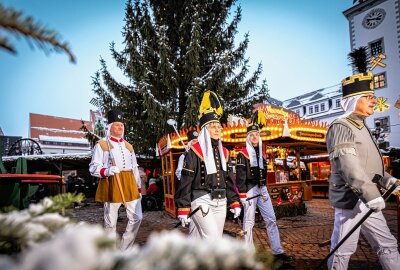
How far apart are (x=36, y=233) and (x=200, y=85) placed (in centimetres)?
1560

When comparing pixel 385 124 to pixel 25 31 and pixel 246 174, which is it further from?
pixel 25 31

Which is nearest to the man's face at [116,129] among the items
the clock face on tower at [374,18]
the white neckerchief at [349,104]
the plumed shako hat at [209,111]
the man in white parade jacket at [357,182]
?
the plumed shako hat at [209,111]

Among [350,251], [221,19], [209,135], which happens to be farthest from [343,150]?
[221,19]

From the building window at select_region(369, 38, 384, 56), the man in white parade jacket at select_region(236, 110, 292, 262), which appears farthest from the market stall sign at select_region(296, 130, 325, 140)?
the building window at select_region(369, 38, 384, 56)

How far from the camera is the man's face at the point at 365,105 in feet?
11.6

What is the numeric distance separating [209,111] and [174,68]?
44.2ft

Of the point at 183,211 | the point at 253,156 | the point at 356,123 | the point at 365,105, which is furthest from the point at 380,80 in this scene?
the point at 183,211

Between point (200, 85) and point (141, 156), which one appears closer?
point (200, 85)

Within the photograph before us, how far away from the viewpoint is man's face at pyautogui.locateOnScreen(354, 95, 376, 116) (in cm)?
353

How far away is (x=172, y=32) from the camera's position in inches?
725

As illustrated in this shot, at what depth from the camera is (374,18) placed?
3203cm

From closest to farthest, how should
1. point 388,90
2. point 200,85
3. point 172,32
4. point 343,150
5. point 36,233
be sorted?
1. point 36,233
2. point 343,150
3. point 200,85
4. point 172,32
5. point 388,90

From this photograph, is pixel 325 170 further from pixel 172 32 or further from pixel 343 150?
pixel 343 150

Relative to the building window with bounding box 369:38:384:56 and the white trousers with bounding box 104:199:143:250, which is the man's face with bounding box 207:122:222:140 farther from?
the building window with bounding box 369:38:384:56
